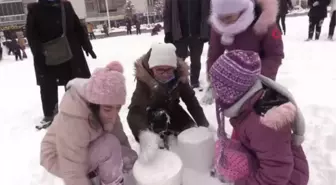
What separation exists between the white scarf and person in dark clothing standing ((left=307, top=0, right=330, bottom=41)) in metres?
4.87

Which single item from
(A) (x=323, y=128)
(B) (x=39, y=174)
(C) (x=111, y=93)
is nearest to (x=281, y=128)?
(C) (x=111, y=93)

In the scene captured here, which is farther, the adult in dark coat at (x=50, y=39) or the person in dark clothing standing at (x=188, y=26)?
the person in dark clothing standing at (x=188, y=26)

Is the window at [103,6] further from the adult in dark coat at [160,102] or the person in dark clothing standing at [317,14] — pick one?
the adult in dark coat at [160,102]

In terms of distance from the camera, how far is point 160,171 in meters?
1.57

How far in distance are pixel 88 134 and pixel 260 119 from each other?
0.93 meters

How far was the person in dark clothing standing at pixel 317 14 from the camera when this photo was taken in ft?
19.1

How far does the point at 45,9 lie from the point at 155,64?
1.36m

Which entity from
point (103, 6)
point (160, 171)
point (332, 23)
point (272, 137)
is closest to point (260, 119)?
point (272, 137)

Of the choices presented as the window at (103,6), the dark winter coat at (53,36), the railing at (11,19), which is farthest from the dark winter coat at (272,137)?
the window at (103,6)

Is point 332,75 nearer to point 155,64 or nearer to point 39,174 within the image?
point 155,64

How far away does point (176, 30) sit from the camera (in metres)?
3.33

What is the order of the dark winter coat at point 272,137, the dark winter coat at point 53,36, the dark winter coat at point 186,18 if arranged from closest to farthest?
the dark winter coat at point 272,137, the dark winter coat at point 53,36, the dark winter coat at point 186,18

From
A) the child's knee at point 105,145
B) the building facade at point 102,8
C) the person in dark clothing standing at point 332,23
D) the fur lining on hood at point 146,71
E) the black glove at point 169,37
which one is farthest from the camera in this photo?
the building facade at point 102,8

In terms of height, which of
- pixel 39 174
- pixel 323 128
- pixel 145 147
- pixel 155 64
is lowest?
pixel 39 174
